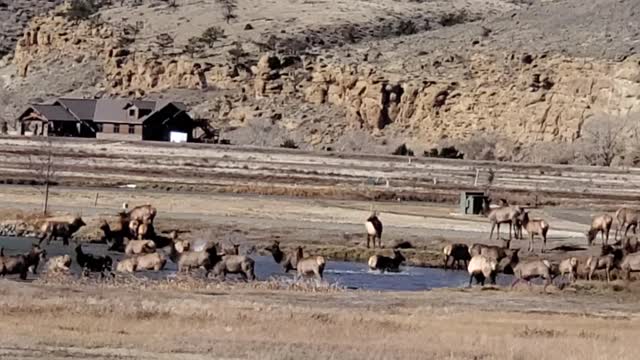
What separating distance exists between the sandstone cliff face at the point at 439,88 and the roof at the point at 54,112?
1326 centimetres

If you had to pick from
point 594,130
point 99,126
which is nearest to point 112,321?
point 594,130

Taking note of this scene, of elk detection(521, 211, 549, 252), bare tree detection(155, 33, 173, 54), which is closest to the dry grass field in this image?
elk detection(521, 211, 549, 252)

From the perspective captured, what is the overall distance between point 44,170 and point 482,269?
3600cm

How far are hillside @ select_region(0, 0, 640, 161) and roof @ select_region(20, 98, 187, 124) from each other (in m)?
7.03

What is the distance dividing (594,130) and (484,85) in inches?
477

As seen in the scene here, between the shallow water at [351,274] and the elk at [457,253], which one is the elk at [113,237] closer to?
the shallow water at [351,274]

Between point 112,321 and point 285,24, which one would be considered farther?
point 285,24

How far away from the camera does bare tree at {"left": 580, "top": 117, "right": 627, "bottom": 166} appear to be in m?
98.8

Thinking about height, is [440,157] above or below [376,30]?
below

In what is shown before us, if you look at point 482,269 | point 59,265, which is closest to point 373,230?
point 482,269

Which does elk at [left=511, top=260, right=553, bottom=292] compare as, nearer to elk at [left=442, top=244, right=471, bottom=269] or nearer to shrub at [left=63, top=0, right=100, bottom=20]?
elk at [left=442, top=244, right=471, bottom=269]

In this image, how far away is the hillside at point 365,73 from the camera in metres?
105

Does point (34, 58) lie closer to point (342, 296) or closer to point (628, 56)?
point (628, 56)

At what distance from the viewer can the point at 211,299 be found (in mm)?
27953
